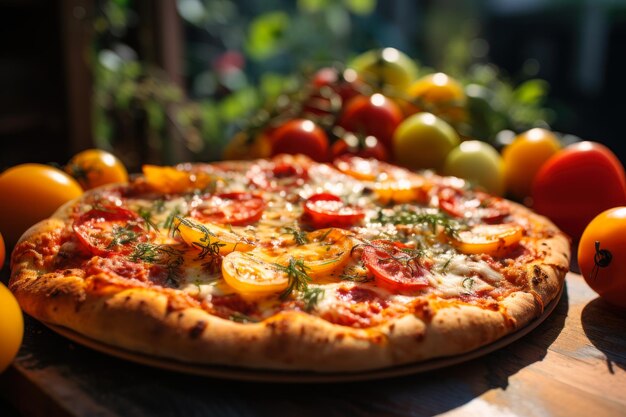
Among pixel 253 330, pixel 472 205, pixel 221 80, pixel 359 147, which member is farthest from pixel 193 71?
pixel 253 330

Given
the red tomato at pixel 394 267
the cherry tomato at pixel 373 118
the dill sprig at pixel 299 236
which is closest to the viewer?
the red tomato at pixel 394 267

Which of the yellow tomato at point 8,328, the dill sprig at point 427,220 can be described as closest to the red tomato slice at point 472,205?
the dill sprig at point 427,220

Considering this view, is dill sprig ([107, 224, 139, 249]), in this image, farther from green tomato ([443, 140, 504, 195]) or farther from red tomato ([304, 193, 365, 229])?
green tomato ([443, 140, 504, 195])

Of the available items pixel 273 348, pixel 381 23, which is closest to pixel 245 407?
pixel 273 348

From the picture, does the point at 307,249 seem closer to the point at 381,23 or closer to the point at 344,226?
the point at 344,226

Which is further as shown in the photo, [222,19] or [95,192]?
[222,19]

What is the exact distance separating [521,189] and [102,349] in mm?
2470

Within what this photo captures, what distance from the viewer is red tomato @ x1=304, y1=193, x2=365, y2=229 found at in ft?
7.74

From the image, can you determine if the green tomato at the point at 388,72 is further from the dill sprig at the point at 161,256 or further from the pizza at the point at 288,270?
the dill sprig at the point at 161,256

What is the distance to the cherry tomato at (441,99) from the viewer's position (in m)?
3.88

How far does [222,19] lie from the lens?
6.37 metres

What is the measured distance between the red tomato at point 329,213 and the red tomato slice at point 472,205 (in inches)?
15.6

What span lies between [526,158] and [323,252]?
1740 mm

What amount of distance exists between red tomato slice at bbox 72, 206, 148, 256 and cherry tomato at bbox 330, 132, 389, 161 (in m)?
1.46
